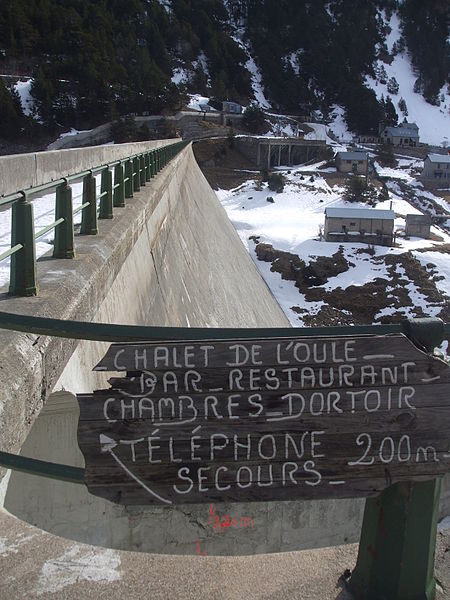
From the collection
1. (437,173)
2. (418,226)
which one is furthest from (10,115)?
(437,173)

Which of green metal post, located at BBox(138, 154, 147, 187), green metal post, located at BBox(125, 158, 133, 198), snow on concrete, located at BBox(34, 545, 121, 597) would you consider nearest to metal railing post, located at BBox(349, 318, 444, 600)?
snow on concrete, located at BBox(34, 545, 121, 597)

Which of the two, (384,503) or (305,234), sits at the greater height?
(384,503)

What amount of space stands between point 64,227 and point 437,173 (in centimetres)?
7764

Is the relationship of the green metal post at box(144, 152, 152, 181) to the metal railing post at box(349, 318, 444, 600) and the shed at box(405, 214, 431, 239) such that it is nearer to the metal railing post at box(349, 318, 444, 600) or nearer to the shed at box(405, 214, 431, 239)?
the metal railing post at box(349, 318, 444, 600)

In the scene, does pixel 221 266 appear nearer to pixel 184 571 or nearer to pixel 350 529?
pixel 350 529

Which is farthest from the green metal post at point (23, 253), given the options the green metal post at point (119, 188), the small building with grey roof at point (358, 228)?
the small building with grey roof at point (358, 228)

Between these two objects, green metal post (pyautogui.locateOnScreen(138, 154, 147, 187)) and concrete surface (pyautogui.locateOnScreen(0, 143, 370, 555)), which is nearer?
concrete surface (pyautogui.locateOnScreen(0, 143, 370, 555))

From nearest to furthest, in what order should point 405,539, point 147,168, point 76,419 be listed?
→ point 405,539 < point 76,419 < point 147,168

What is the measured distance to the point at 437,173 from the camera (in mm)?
74125

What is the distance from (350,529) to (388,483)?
310 cm

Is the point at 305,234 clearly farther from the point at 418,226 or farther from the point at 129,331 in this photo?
the point at 129,331

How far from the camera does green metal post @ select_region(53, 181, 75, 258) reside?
4.48 m

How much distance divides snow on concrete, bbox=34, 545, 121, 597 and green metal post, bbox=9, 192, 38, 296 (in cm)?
174

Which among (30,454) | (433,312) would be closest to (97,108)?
(433,312)
